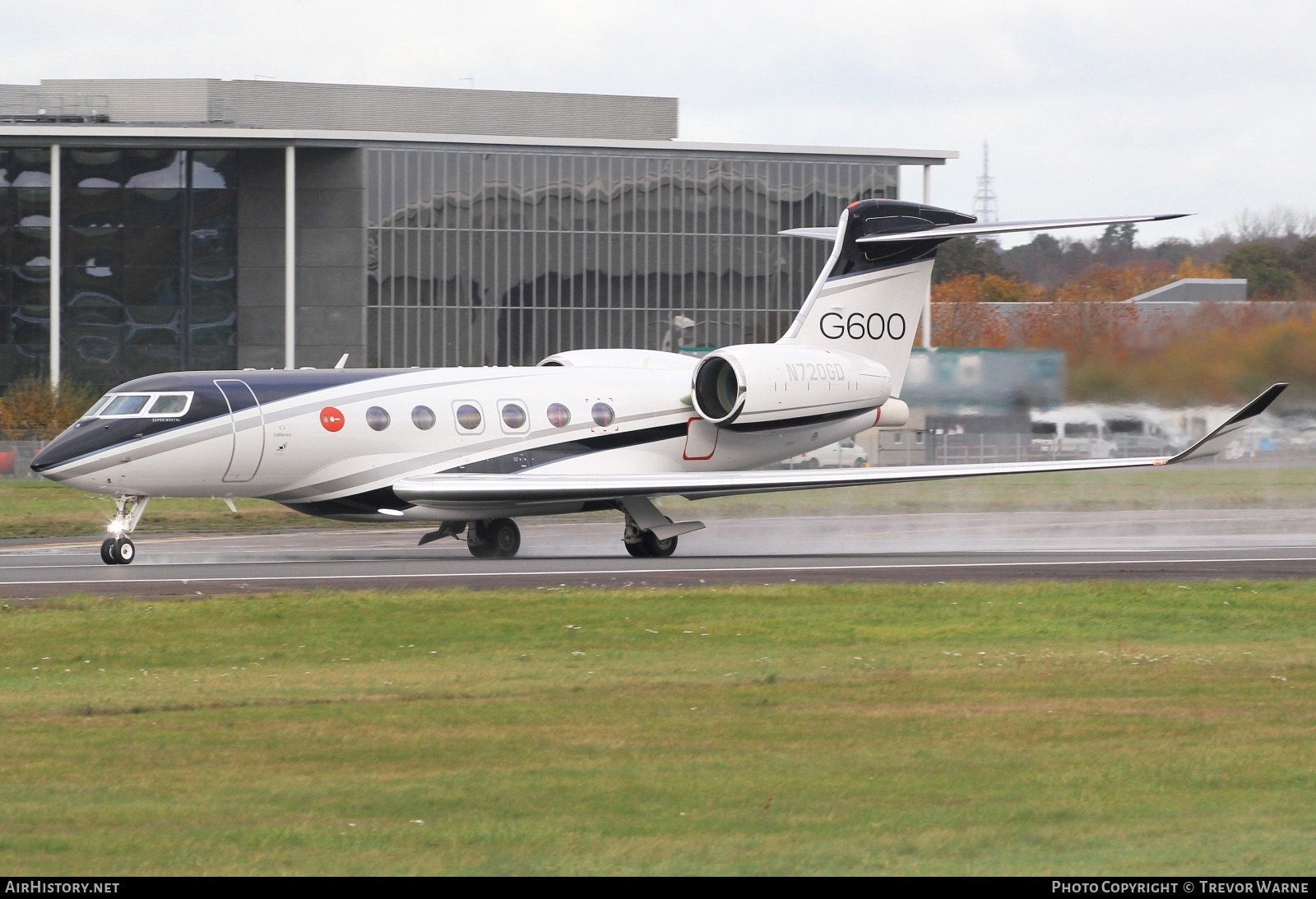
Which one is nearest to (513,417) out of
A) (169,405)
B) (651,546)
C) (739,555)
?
(651,546)

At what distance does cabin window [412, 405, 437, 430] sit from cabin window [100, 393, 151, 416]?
13.4 ft

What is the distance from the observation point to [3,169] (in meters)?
64.8

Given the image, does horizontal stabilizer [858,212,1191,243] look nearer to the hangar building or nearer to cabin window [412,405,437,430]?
cabin window [412,405,437,430]

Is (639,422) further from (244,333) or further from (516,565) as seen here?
(244,333)

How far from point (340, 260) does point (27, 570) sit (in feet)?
141

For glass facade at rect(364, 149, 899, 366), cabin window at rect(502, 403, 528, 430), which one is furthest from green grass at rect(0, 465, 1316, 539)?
glass facade at rect(364, 149, 899, 366)

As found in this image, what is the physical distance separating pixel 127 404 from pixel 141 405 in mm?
235

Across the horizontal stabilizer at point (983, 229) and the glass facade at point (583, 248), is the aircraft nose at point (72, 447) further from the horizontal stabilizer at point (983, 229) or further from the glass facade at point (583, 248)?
the glass facade at point (583, 248)

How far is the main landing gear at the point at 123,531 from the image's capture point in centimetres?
2436

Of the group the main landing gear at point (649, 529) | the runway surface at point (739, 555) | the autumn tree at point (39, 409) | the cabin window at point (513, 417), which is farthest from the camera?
the autumn tree at point (39, 409)

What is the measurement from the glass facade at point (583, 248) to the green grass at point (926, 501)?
2533 centimetres

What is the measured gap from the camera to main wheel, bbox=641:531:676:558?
28000 mm

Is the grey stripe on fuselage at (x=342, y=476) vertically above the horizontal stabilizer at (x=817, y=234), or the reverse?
the horizontal stabilizer at (x=817, y=234)

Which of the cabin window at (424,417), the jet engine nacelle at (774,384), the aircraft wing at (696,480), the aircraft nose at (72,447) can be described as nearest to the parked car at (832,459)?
the jet engine nacelle at (774,384)
